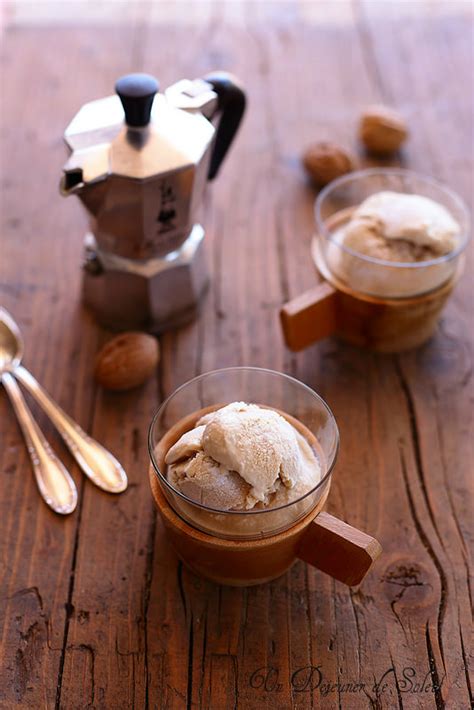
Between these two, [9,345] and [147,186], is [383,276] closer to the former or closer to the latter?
[147,186]

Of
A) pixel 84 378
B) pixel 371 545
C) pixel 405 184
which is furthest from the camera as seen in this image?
pixel 405 184

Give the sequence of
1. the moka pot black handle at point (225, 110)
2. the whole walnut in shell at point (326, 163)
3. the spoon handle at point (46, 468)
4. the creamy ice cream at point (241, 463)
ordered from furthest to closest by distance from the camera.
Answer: the whole walnut in shell at point (326, 163)
the moka pot black handle at point (225, 110)
the spoon handle at point (46, 468)
the creamy ice cream at point (241, 463)

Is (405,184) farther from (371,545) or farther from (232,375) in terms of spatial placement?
(371,545)

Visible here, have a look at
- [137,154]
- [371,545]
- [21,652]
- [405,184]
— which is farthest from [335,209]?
[21,652]

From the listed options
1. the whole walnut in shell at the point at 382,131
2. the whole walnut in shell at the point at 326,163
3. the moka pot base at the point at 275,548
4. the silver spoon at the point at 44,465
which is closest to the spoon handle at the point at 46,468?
the silver spoon at the point at 44,465

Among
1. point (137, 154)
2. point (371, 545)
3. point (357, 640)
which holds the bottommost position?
point (357, 640)

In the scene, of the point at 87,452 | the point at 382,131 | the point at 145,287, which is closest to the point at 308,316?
the point at 145,287

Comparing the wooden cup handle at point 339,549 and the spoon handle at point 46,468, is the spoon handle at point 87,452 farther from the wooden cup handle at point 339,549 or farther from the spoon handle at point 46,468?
the wooden cup handle at point 339,549
